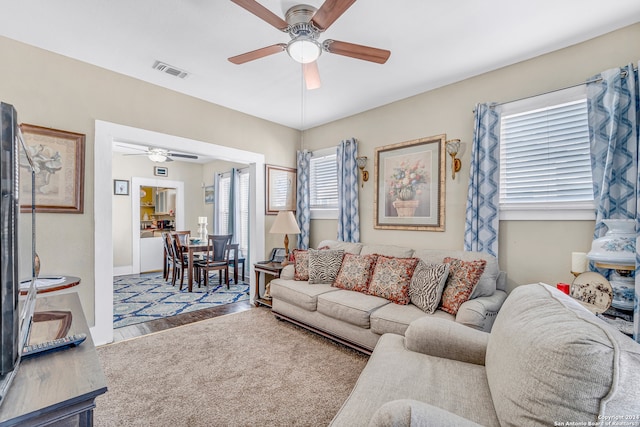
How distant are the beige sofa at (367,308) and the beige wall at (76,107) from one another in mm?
2000

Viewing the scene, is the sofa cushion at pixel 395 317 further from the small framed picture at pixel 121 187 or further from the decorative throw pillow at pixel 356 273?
the small framed picture at pixel 121 187

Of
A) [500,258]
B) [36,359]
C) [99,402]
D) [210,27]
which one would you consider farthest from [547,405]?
[210,27]

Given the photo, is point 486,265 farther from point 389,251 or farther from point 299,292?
point 299,292

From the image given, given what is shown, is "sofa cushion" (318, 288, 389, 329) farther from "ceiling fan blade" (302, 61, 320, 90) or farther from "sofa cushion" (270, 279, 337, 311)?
"ceiling fan blade" (302, 61, 320, 90)

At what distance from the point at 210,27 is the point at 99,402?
2.84 meters

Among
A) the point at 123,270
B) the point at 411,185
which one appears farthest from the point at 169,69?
the point at 123,270

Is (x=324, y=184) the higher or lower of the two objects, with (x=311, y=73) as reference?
lower

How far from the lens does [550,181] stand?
2.57 meters

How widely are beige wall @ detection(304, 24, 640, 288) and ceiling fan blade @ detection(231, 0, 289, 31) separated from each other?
206 centimetres

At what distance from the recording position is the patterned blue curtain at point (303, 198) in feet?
15.3

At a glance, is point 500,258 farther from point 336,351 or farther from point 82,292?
point 82,292

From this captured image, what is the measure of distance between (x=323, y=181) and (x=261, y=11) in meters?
2.95

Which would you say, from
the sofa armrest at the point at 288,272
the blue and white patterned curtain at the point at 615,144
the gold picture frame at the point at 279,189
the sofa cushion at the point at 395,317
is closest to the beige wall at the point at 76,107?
the gold picture frame at the point at 279,189

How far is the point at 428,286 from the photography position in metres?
2.48
